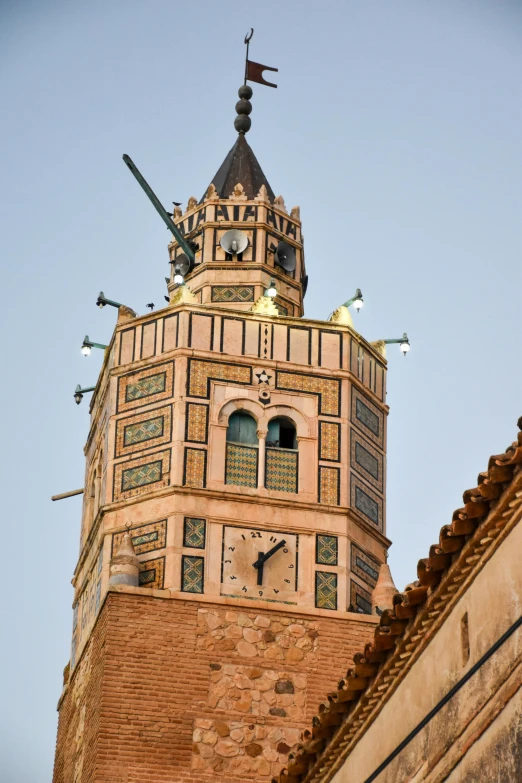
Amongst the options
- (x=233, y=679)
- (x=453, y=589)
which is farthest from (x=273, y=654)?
(x=453, y=589)

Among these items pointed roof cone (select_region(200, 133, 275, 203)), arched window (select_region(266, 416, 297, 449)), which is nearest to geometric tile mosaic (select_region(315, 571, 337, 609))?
arched window (select_region(266, 416, 297, 449))

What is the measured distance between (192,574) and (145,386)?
2.83m

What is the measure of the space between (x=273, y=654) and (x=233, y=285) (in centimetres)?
591

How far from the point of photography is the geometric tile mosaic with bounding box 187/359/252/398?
21.6 meters

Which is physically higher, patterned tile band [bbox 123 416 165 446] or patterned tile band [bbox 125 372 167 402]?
patterned tile band [bbox 125 372 167 402]

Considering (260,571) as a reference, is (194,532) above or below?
above

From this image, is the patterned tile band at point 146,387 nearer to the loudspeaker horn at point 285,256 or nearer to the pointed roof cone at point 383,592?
the loudspeaker horn at point 285,256

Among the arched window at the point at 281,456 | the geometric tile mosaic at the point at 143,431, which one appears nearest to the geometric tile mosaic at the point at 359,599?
the arched window at the point at 281,456

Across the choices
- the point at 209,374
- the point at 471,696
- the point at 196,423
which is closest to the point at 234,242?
the point at 209,374

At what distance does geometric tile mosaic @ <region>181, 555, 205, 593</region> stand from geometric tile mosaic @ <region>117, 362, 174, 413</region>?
2300mm

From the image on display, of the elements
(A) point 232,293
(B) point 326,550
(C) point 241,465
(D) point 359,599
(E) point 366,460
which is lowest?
(D) point 359,599

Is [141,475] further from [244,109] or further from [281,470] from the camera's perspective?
[244,109]

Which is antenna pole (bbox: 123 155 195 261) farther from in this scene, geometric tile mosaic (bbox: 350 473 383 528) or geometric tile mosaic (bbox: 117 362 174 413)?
geometric tile mosaic (bbox: 350 473 383 528)

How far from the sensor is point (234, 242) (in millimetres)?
24188
